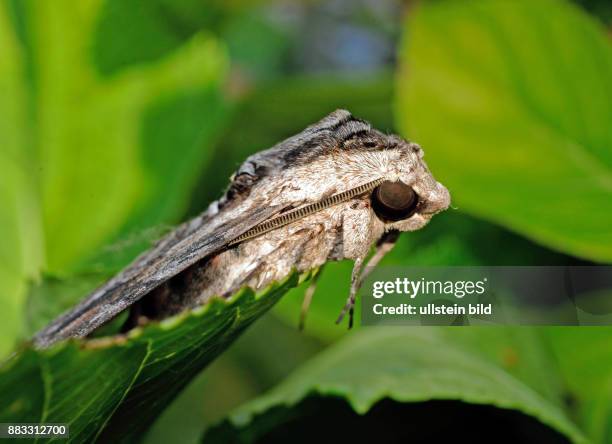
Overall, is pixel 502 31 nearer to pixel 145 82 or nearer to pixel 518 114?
pixel 518 114

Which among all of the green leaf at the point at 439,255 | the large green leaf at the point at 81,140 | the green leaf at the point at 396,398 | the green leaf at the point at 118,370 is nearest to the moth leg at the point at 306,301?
the green leaf at the point at 439,255

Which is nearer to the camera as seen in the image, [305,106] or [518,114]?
[518,114]

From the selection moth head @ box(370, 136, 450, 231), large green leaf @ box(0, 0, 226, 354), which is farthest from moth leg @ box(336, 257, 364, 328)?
large green leaf @ box(0, 0, 226, 354)

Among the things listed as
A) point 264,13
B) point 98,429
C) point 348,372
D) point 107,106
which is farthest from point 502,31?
point 264,13

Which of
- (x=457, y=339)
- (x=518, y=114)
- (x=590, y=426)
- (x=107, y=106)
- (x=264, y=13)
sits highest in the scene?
(x=264, y=13)

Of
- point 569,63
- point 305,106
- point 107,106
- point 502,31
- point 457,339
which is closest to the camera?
point 457,339

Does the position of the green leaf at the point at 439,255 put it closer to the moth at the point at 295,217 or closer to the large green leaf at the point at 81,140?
the moth at the point at 295,217

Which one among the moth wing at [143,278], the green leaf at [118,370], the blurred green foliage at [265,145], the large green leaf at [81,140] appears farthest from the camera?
the large green leaf at [81,140]
